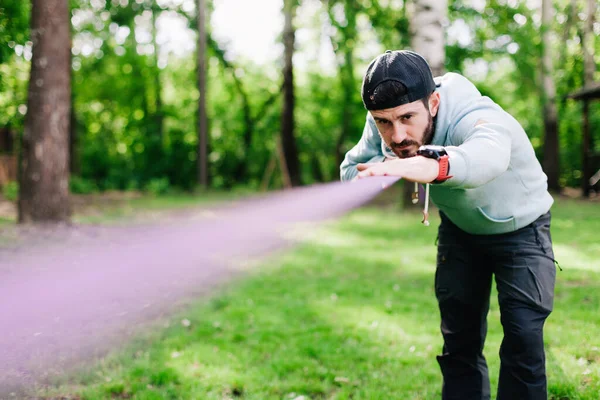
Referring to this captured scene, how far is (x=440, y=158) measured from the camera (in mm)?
1952

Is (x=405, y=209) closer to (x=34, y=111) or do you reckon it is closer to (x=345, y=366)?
(x=34, y=111)

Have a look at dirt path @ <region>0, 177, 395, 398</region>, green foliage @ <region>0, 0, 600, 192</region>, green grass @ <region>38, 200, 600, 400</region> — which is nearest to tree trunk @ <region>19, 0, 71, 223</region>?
dirt path @ <region>0, 177, 395, 398</region>

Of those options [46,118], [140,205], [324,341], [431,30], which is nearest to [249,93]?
[140,205]

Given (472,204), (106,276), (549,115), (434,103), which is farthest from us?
(549,115)

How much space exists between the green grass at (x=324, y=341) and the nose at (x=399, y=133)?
1.82 metres

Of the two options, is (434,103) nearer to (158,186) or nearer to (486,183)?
(486,183)

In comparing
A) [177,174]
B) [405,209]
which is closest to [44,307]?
[405,209]

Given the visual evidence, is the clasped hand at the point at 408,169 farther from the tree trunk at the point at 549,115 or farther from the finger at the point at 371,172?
the tree trunk at the point at 549,115

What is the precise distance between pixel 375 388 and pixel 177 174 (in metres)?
17.4

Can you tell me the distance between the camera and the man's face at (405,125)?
94.0 inches

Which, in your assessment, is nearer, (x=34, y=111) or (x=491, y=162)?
(x=491, y=162)

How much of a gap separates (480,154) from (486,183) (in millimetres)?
416

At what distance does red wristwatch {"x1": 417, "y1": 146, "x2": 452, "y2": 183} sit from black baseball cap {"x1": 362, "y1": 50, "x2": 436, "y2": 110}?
0.42 metres

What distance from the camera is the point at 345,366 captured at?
4.04 metres
